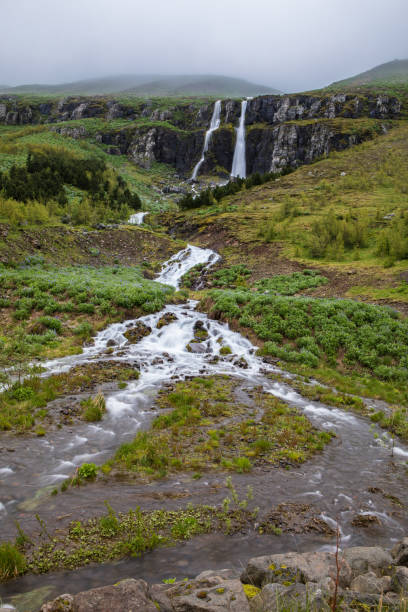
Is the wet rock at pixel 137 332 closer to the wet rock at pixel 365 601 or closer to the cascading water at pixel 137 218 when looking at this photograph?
the wet rock at pixel 365 601

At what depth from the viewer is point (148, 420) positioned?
9.28 meters

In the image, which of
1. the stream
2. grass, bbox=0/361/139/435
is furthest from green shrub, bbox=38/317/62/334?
the stream

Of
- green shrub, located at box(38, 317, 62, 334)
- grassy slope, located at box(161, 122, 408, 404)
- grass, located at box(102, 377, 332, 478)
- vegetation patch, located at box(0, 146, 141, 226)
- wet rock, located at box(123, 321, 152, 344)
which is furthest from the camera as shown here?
vegetation patch, located at box(0, 146, 141, 226)

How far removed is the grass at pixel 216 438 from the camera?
7.10 meters

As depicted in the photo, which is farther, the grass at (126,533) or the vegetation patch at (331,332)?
the vegetation patch at (331,332)

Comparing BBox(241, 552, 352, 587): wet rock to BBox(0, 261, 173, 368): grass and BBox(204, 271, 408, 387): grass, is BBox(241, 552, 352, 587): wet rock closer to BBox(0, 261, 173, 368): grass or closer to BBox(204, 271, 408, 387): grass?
BBox(204, 271, 408, 387): grass

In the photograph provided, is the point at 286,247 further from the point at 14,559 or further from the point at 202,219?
the point at 14,559

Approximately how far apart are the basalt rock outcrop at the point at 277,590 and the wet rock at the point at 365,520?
4.46 ft

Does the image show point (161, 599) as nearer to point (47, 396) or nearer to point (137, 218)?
point (47, 396)

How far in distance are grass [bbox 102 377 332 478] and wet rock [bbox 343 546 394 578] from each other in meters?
2.95

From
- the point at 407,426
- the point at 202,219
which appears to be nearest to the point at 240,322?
the point at 407,426

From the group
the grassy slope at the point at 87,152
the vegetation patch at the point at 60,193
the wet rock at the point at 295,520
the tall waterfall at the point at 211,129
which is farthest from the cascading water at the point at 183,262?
the tall waterfall at the point at 211,129

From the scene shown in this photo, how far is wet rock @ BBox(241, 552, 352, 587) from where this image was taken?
3.73 metres

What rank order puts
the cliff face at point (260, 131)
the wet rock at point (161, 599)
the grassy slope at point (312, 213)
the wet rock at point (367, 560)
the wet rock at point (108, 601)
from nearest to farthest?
the wet rock at point (108, 601) → the wet rock at point (161, 599) → the wet rock at point (367, 560) → the grassy slope at point (312, 213) → the cliff face at point (260, 131)
